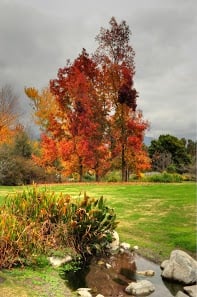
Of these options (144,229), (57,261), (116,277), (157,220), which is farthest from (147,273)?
(157,220)

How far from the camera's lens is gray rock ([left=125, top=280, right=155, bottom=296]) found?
620 centimetres

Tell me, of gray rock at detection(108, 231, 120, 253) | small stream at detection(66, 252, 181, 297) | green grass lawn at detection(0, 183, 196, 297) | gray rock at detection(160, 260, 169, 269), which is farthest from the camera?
gray rock at detection(108, 231, 120, 253)

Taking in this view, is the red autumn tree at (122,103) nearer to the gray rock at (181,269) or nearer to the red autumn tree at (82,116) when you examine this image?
the red autumn tree at (82,116)

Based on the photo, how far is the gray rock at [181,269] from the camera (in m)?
6.76

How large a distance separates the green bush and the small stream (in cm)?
43

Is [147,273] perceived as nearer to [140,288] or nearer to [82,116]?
[140,288]

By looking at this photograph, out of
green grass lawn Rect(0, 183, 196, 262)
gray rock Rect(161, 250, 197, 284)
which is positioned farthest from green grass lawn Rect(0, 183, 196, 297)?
gray rock Rect(161, 250, 197, 284)

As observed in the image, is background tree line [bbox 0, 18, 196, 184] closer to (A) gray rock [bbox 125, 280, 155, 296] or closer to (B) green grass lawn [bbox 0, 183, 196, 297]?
(B) green grass lawn [bbox 0, 183, 196, 297]

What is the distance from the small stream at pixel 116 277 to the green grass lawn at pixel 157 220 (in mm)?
470

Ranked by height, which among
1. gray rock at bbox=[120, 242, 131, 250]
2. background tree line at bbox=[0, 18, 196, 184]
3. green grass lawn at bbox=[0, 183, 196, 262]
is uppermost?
background tree line at bbox=[0, 18, 196, 184]

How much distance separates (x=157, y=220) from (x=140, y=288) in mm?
4456

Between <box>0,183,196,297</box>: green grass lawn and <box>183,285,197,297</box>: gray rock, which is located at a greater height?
<box>0,183,196,297</box>: green grass lawn

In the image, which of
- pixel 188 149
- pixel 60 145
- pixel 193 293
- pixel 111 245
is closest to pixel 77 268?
pixel 111 245

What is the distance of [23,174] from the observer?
24812mm
